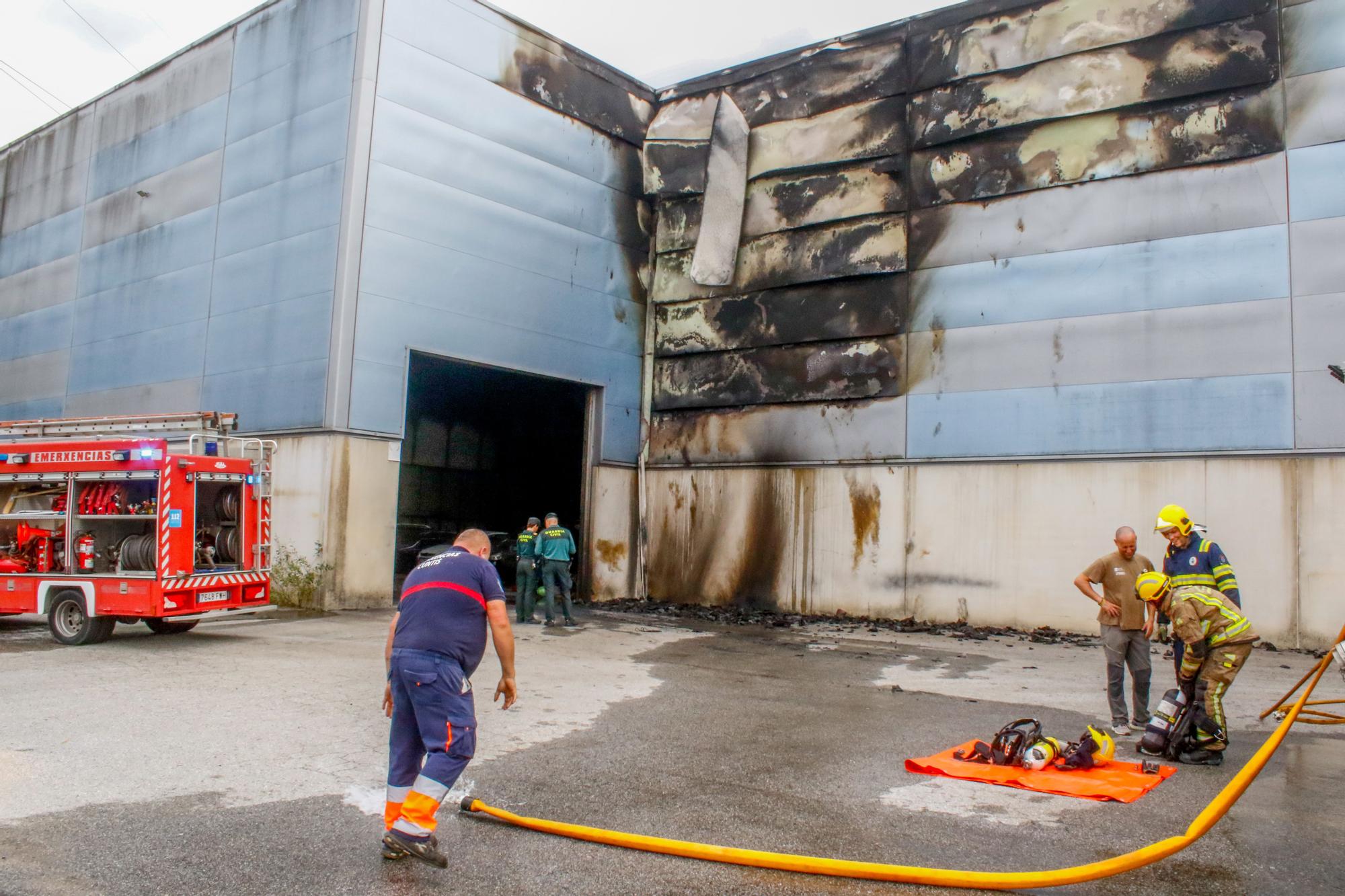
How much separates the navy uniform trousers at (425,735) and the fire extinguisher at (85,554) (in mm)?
9761

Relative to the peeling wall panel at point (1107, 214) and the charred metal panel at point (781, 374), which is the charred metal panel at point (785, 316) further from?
the peeling wall panel at point (1107, 214)

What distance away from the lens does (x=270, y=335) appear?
18562 millimetres

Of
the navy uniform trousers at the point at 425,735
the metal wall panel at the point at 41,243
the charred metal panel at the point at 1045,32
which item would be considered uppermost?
the charred metal panel at the point at 1045,32

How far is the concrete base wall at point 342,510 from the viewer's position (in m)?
17.1

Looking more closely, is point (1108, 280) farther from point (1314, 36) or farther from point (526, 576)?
point (526, 576)

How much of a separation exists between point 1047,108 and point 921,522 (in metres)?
7.66

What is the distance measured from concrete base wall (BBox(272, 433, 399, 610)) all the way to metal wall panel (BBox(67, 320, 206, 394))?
4.14m

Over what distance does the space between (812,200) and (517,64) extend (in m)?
6.69

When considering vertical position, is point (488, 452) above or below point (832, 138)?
below

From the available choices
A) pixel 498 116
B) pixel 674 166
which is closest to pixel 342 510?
pixel 498 116

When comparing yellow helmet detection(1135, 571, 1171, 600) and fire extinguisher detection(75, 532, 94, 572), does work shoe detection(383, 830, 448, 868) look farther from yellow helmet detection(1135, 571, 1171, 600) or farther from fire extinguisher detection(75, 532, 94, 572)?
fire extinguisher detection(75, 532, 94, 572)

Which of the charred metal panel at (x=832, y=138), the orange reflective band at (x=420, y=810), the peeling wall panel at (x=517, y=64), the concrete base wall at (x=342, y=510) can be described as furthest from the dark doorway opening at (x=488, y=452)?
the orange reflective band at (x=420, y=810)

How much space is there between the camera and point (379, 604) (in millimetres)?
17719

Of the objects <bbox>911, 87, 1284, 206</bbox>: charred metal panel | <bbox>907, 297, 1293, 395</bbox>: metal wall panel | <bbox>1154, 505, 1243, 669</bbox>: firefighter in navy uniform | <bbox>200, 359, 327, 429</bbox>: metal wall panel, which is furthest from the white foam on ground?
<bbox>200, 359, 327, 429</bbox>: metal wall panel
